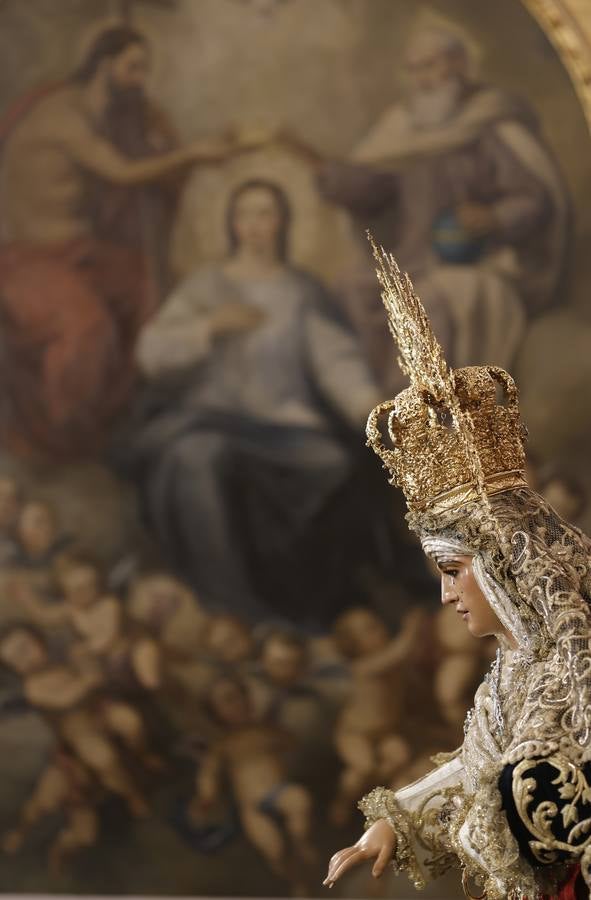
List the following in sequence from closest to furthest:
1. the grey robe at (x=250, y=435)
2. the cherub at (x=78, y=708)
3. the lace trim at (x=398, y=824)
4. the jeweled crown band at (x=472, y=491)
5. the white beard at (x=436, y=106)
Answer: the jeweled crown band at (x=472, y=491), the lace trim at (x=398, y=824), the cherub at (x=78, y=708), the grey robe at (x=250, y=435), the white beard at (x=436, y=106)

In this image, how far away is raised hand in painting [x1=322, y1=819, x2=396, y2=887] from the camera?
11.5 ft

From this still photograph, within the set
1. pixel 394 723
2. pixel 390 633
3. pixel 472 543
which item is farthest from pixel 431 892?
pixel 472 543

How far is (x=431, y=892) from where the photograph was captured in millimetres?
8133

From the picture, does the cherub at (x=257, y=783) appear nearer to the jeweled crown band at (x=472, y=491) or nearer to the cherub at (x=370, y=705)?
the cherub at (x=370, y=705)

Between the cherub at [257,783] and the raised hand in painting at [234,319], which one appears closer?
the cherub at [257,783]

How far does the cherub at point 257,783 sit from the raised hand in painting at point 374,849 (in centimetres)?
475

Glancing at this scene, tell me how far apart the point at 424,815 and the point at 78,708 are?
5.09 metres

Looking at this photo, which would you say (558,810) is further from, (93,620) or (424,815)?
(93,620)

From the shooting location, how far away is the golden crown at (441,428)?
3.45 m

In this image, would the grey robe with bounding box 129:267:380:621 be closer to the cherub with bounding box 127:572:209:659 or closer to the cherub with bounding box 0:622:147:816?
the cherub with bounding box 127:572:209:659

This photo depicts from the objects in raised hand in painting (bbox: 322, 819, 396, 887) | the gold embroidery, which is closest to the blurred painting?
raised hand in painting (bbox: 322, 819, 396, 887)

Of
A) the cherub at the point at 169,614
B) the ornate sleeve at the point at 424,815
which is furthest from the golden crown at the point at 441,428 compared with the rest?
the cherub at the point at 169,614

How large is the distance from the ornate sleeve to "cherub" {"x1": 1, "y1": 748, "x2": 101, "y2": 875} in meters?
5.02

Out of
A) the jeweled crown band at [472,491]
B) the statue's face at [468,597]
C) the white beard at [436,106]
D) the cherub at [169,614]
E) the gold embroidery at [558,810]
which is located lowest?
the gold embroidery at [558,810]
